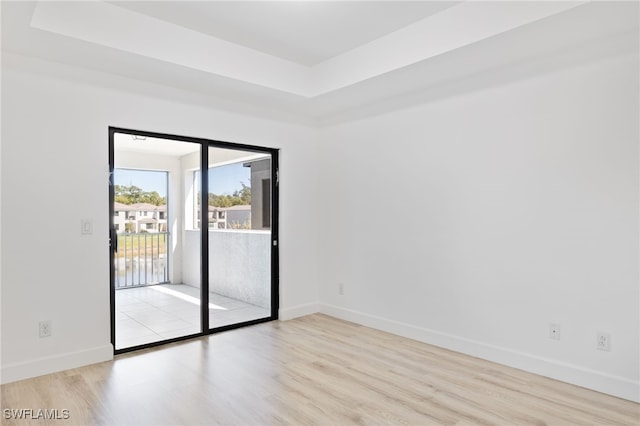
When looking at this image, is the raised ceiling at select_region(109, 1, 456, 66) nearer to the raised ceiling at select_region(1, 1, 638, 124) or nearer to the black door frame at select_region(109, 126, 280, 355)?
the raised ceiling at select_region(1, 1, 638, 124)

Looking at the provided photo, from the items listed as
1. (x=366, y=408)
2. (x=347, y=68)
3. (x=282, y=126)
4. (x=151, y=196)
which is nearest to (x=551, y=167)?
(x=347, y=68)

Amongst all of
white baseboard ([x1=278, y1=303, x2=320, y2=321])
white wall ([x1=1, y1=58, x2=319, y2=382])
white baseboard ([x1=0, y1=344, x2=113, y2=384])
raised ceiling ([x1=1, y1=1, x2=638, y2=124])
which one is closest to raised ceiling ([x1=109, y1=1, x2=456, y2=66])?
raised ceiling ([x1=1, y1=1, x2=638, y2=124])

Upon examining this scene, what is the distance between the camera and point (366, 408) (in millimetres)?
2506

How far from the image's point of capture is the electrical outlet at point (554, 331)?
2.95 meters

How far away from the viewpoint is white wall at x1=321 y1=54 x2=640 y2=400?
270 centimetres

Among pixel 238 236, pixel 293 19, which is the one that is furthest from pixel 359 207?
pixel 293 19

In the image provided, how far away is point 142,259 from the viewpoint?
4.30 m

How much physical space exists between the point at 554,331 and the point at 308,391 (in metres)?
1.95

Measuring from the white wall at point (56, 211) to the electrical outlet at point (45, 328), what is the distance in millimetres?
38

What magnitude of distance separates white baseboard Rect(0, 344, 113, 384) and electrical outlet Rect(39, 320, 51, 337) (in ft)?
0.60

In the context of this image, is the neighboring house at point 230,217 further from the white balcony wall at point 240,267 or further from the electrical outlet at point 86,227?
the electrical outlet at point 86,227

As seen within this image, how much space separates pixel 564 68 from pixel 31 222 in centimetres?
426

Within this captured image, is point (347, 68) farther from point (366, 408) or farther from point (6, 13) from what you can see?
point (366, 408)

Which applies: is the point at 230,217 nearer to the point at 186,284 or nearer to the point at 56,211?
the point at 186,284
